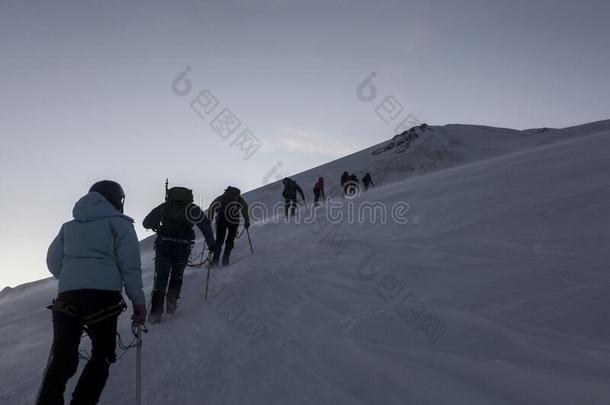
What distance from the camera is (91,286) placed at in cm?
367

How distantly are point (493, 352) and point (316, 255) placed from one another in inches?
224

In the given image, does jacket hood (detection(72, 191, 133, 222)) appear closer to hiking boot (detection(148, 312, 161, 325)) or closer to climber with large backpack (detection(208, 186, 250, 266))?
hiking boot (detection(148, 312, 161, 325))

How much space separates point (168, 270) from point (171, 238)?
1.59 ft

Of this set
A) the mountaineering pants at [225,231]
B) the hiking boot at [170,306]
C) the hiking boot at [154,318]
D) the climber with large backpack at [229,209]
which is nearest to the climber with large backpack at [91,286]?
the hiking boot at [154,318]

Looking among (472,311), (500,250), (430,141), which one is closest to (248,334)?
(472,311)

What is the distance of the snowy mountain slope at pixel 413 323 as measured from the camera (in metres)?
3.72

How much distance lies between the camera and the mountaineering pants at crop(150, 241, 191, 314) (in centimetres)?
655

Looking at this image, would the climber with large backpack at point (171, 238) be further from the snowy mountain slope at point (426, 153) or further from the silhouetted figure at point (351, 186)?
the snowy mountain slope at point (426, 153)

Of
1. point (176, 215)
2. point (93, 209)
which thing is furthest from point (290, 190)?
point (93, 209)

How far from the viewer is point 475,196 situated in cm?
998

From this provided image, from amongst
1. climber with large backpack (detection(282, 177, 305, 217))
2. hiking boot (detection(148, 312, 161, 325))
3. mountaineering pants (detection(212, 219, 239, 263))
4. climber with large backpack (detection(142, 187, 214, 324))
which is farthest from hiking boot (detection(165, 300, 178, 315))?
climber with large backpack (detection(282, 177, 305, 217))

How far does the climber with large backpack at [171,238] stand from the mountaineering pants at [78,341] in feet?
9.14

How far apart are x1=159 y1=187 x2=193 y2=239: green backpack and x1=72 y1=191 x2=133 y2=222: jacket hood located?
270 centimetres

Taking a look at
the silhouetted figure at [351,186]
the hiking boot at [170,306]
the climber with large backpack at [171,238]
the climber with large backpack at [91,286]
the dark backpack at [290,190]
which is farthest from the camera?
the silhouetted figure at [351,186]
